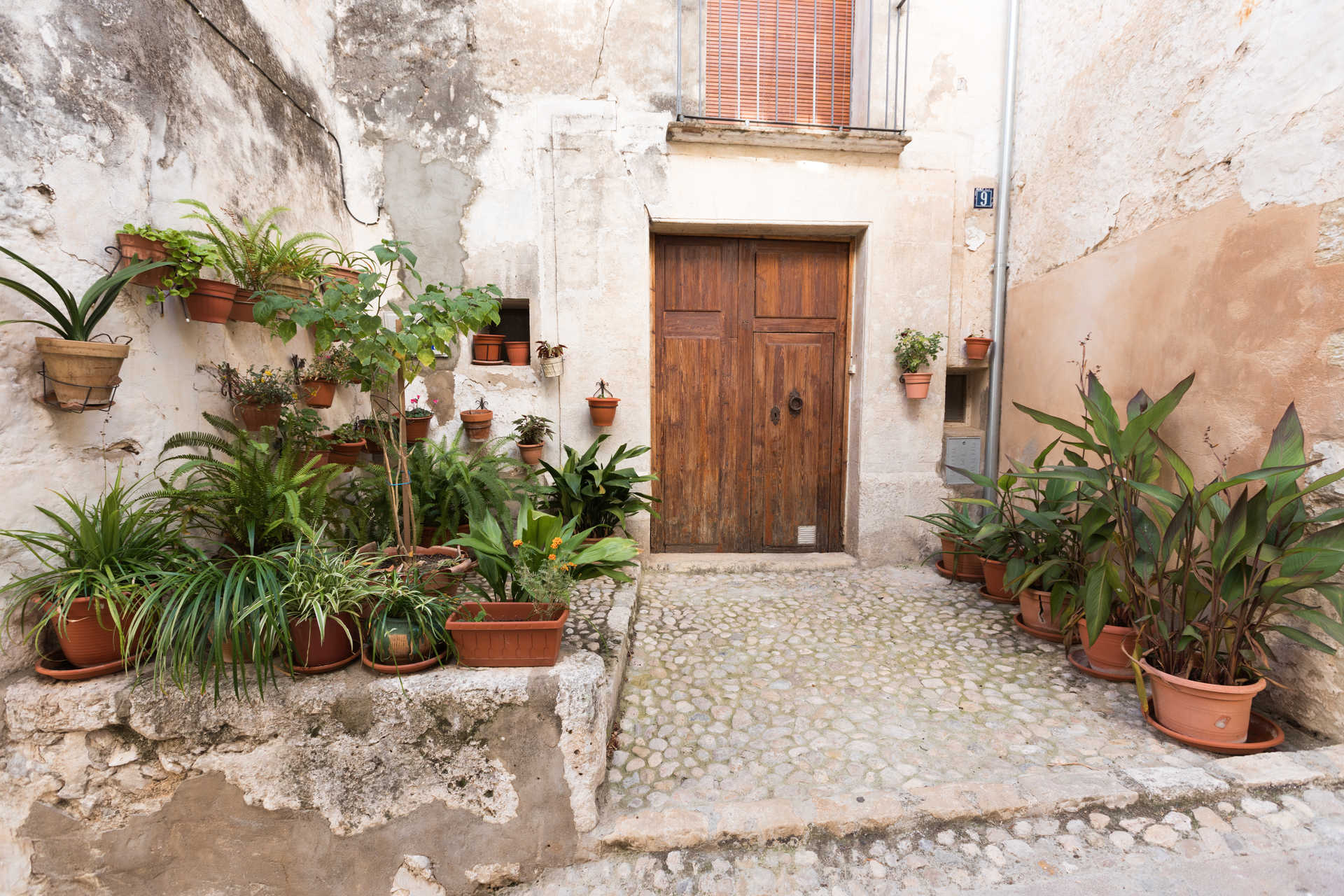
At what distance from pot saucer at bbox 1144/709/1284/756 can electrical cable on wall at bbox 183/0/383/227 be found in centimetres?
458

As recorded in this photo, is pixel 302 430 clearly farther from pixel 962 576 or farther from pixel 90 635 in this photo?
pixel 962 576

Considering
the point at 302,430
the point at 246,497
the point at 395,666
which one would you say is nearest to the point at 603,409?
the point at 302,430

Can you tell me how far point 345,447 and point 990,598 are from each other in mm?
3627

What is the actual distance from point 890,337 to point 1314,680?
2505 mm

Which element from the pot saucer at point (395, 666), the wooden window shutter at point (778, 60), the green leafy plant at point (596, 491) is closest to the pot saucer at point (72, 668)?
the pot saucer at point (395, 666)

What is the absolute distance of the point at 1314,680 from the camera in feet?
6.56

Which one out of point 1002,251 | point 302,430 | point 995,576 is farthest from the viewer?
point 1002,251

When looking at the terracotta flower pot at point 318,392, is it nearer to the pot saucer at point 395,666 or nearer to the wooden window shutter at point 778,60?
the pot saucer at point 395,666

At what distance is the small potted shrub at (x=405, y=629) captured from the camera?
174 centimetres

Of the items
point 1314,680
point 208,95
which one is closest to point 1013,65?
point 1314,680

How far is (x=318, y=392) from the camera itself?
2789 millimetres

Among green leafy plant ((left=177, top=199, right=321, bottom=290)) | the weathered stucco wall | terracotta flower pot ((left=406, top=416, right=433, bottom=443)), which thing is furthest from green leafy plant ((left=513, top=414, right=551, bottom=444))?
the weathered stucco wall

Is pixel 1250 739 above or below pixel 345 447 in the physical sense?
below

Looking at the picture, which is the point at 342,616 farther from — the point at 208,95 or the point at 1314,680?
the point at 1314,680
